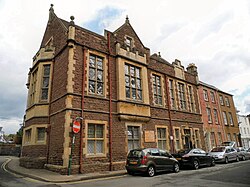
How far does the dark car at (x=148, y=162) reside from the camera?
1073 centimetres

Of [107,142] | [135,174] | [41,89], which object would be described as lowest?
[135,174]

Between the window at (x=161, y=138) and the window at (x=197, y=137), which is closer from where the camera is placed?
the window at (x=161, y=138)

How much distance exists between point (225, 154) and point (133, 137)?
931 cm

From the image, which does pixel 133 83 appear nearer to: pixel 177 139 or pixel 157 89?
pixel 157 89

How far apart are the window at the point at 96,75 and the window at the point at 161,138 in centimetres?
673

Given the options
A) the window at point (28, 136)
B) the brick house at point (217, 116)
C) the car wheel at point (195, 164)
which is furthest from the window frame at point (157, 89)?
the window at point (28, 136)

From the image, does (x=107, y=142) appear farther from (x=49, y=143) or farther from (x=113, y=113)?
(x=49, y=143)

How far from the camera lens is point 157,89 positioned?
1859 cm

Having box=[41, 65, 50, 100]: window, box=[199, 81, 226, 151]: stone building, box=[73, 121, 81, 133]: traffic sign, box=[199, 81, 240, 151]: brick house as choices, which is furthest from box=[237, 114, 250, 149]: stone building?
box=[41, 65, 50, 100]: window

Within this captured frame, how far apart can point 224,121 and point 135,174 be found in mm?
24970

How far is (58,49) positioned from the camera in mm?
15141

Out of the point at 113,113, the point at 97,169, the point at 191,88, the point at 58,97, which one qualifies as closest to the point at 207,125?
the point at 191,88

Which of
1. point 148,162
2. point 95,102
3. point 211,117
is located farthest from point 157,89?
point 211,117

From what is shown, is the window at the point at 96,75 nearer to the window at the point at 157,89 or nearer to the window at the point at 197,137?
the window at the point at 157,89
